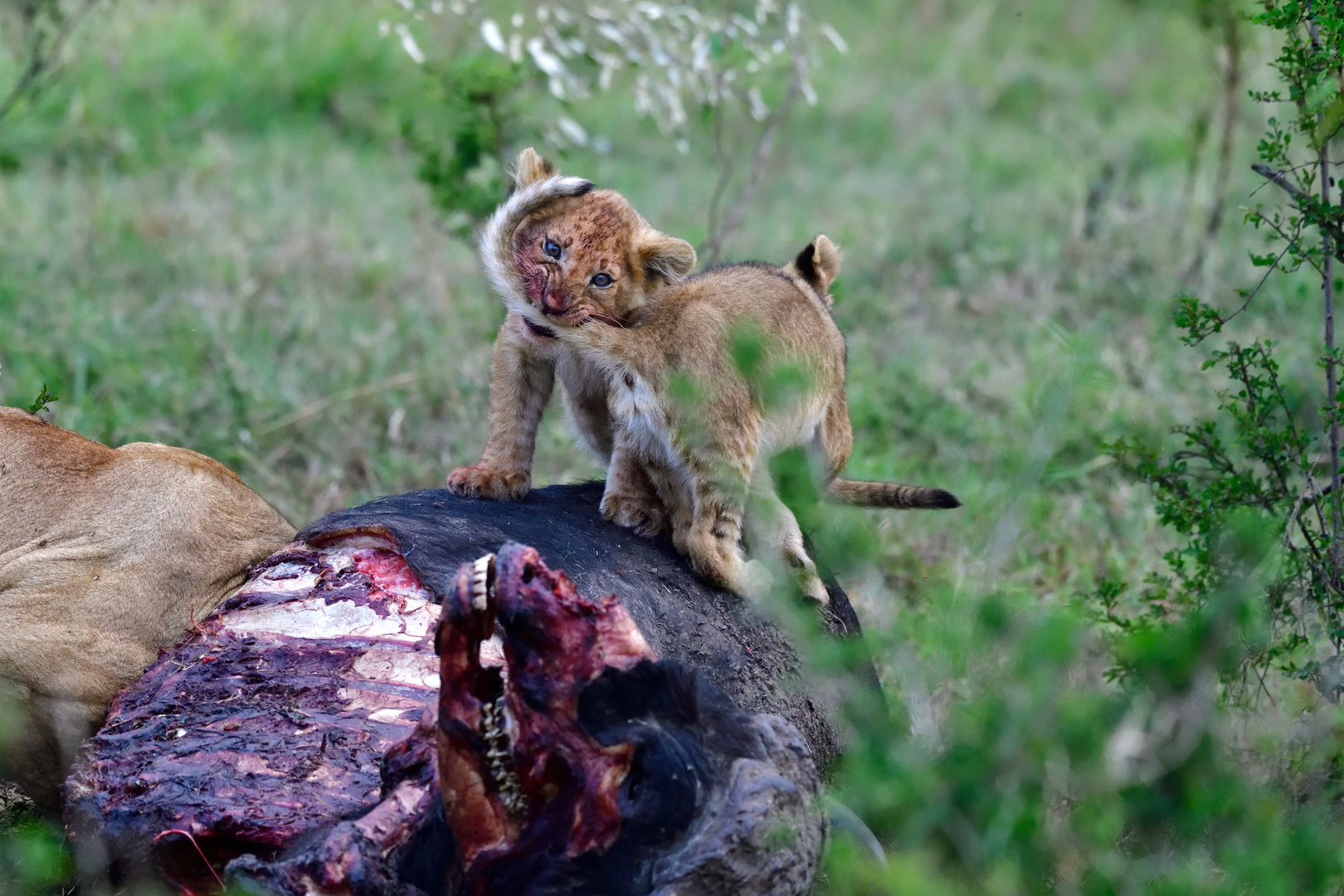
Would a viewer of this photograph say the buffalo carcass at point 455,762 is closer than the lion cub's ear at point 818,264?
Yes

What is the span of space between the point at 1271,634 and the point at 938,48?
973cm

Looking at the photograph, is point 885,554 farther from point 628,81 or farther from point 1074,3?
point 1074,3

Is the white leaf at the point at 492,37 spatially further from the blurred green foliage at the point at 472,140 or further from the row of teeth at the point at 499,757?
the row of teeth at the point at 499,757

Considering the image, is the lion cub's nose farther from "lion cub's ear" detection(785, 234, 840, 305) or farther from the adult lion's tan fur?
"lion cub's ear" detection(785, 234, 840, 305)

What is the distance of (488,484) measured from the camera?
3.67m

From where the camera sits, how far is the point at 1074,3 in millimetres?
13359

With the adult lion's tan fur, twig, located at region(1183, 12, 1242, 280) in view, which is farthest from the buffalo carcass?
twig, located at region(1183, 12, 1242, 280)

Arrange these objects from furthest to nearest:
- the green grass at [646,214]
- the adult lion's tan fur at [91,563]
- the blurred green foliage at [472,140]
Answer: the blurred green foliage at [472,140]
the green grass at [646,214]
the adult lion's tan fur at [91,563]

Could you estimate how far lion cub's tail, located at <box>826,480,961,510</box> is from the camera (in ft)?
12.9

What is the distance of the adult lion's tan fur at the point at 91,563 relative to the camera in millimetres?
2977

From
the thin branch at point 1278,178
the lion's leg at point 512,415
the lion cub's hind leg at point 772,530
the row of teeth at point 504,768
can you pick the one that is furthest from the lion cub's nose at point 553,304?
the thin branch at point 1278,178

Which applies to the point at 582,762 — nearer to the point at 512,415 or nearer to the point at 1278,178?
the point at 512,415

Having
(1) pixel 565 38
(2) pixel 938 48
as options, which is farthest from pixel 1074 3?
(1) pixel 565 38

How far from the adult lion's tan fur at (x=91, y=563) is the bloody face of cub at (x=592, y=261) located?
882 mm
